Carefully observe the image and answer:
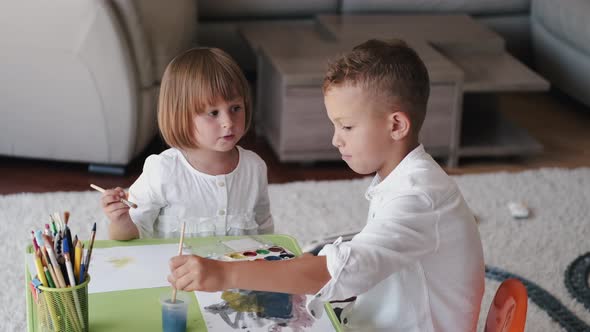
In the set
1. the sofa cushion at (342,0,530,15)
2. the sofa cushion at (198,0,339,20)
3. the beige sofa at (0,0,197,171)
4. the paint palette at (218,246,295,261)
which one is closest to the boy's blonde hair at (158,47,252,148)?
the paint palette at (218,246,295,261)

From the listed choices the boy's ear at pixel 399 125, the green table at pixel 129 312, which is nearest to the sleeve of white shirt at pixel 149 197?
the green table at pixel 129 312

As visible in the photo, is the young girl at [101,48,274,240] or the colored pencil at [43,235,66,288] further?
the young girl at [101,48,274,240]

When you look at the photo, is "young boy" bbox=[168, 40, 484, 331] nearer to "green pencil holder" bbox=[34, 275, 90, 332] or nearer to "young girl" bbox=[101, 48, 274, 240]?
"green pencil holder" bbox=[34, 275, 90, 332]

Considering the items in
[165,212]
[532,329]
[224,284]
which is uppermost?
[224,284]

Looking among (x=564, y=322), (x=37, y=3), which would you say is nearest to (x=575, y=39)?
(x=564, y=322)

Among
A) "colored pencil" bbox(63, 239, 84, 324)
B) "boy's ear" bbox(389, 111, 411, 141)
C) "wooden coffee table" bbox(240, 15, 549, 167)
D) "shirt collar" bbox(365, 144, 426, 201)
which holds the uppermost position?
"boy's ear" bbox(389, 111, 411, 141)

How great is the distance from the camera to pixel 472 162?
292 cm

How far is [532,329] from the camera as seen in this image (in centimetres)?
189

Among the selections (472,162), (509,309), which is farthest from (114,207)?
(472,162)

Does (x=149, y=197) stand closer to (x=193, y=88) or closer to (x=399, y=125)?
(x=193, y=88)

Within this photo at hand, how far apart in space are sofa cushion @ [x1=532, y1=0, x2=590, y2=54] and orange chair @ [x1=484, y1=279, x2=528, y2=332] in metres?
2.06

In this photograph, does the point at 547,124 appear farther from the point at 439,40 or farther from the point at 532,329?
the point at 532,329

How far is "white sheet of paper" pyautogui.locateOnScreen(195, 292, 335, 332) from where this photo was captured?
117 cm

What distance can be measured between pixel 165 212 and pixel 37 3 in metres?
1.07
